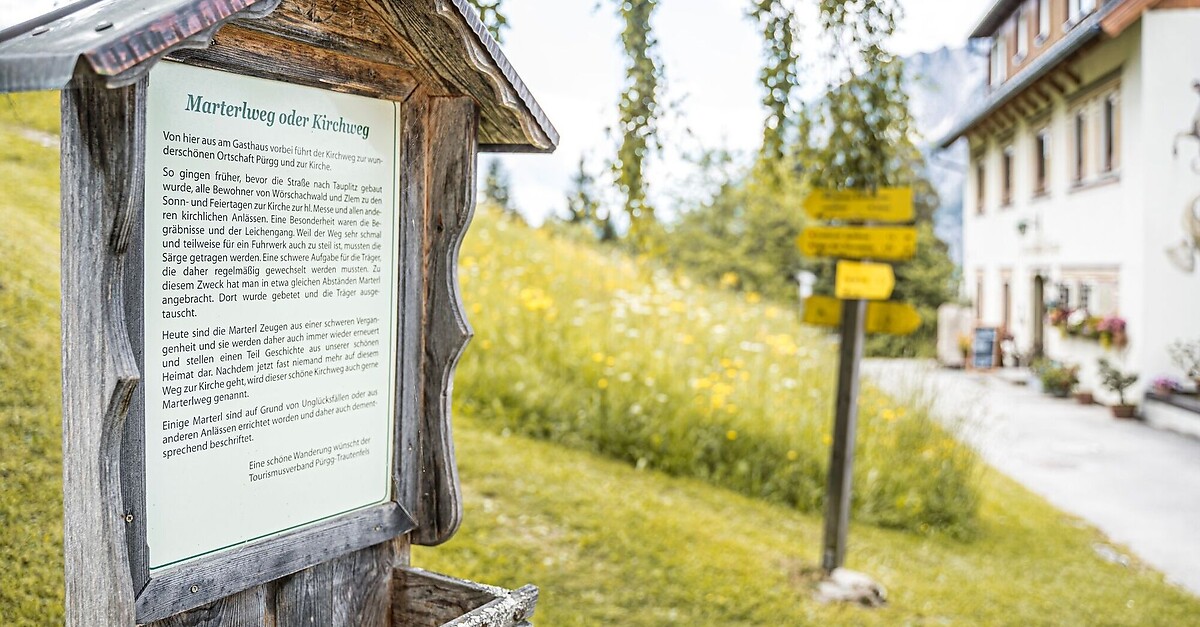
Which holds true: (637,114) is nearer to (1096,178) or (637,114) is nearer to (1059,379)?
(1096,178)

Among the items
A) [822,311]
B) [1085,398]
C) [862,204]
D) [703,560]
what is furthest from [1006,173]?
[703,560]

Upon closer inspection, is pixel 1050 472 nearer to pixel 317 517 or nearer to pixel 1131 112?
pixel 1131 112

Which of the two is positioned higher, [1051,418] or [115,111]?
[115,111]

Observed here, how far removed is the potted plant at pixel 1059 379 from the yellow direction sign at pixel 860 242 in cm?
1061

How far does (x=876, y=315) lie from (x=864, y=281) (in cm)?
26

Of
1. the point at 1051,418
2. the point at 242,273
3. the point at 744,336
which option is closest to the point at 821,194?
the point at 744,336

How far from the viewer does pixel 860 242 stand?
4988 millimetres

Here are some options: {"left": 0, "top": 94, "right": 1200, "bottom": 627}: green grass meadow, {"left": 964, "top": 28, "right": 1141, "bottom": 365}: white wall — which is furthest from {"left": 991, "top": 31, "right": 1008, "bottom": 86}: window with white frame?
{"left": 0, "top": 94, "right": 1200, "bottom": 627}: green grass meadow

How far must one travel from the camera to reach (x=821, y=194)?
495 centimetres

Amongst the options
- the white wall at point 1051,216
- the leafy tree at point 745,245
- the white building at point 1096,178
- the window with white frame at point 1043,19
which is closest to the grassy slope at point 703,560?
the white building at point 1096,178

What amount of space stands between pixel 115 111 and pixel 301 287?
430 mm

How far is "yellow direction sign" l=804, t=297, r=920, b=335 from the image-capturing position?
16.4 ft

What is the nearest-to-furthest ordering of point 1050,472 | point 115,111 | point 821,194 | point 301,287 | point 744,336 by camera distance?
point 115,111 < point 301,287 < point 821,194 < point 744,336 < point 1050,472

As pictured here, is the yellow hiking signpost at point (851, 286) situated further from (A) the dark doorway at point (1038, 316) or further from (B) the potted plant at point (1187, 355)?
(A) the dark doorway at point (1038, 316)
